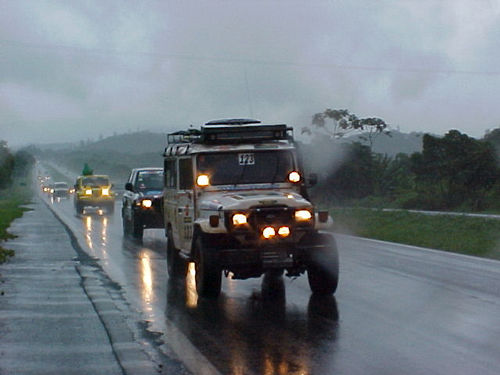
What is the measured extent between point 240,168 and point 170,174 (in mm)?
2343

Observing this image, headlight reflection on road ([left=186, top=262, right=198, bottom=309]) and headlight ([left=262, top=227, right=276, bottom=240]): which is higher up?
headlight ([left=262, top=227, right=276, bottom=240])

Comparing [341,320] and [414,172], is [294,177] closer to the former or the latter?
[341,320]

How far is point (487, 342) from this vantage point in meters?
8.59

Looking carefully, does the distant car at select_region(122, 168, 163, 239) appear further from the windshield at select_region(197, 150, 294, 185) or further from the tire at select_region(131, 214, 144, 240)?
the windshield at select_region(197, 150, 294, 185)

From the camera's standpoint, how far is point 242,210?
1129cm

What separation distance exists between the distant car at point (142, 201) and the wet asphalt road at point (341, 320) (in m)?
6.59

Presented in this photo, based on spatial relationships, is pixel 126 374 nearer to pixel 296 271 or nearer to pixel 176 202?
pixel 296 271

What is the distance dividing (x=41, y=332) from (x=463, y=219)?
18982 mm

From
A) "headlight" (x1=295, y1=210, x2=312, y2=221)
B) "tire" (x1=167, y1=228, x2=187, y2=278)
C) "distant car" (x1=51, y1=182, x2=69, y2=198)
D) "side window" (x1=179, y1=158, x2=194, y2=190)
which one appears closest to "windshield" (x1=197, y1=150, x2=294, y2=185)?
"side window" (x1=179, y1=158, x2=194, y2=190)

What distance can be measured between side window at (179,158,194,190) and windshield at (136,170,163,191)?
10797 millimetres

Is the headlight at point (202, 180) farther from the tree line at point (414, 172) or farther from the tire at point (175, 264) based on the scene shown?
the tree line at point (414, 172)

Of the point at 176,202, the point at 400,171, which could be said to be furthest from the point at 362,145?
the point at 176,202

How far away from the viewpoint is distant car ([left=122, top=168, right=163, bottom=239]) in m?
23.6

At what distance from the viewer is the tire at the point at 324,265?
1161cm
